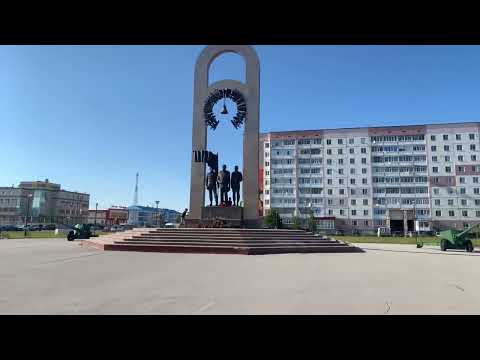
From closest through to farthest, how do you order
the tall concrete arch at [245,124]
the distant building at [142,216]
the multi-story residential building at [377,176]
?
the tall concrete arch at [245,124]
the multi-story residential building at [377,176]
the distant building at [142,216]

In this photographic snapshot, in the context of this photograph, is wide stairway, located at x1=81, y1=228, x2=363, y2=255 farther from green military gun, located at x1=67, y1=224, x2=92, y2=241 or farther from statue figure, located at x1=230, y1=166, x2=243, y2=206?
green military gun, located at x1=67, y1=224, x2=92, y2=241

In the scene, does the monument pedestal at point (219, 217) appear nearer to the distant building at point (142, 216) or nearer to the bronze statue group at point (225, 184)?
the bronze statue group at point (225, 184)

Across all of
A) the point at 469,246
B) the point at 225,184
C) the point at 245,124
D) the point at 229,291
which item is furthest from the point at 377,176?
the point at 229,291

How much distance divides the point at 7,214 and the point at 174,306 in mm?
104295

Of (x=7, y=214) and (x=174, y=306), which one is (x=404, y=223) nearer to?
(x=174, y=306)

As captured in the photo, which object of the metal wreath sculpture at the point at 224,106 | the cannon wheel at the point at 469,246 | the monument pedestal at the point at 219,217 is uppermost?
the metal wreath sculpture at the point at 224,106

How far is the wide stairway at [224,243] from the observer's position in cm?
1577

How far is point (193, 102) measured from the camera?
24594 mm

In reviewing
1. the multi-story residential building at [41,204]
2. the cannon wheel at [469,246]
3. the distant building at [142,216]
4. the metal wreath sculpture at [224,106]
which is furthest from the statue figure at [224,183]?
the distant building at [142,216]

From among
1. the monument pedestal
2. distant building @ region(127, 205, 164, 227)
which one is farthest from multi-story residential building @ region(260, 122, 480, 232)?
distant building @ region(127, 205, 164, 227)

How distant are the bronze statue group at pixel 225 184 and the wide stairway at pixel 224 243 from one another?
4420mm

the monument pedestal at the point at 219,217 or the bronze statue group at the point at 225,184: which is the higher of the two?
the bronze statue group at the point at 225,184
